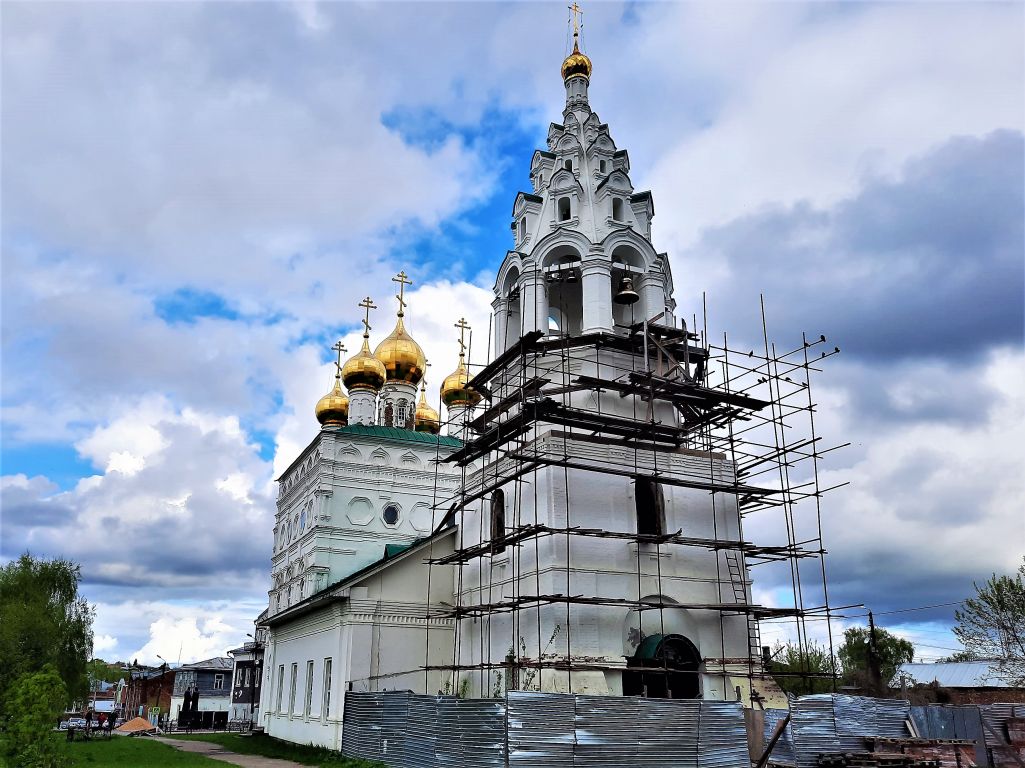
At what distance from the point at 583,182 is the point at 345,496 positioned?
18.3 m

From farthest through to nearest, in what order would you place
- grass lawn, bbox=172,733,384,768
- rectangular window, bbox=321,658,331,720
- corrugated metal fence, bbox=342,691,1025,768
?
rectangular window, bbox=321,658,331,720 < grass lawn, bbox=172,733,384,768 < corrugated metal fence, bbox=342,691,1025,768

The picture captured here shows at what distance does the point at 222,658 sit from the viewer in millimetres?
66750

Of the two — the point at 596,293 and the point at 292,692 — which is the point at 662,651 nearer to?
the point at 596,293

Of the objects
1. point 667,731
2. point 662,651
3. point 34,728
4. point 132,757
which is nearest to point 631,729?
point 667,731

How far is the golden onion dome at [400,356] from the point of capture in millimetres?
39219

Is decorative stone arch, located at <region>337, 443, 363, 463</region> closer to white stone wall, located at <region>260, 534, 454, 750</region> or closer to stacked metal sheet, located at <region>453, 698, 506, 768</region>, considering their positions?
white stone wall, located at <region>260, 534, 454, 750</region>

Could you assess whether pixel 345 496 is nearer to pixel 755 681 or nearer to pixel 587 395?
Answer: pixel 587 395

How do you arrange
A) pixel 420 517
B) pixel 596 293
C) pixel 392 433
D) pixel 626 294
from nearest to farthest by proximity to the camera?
pixel 626 294, pixel 596 293, pixel 420 517, pixel 392 433

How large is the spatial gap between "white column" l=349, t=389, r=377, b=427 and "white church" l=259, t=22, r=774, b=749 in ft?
43.3

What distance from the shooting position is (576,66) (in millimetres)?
22438

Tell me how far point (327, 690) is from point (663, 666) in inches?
401

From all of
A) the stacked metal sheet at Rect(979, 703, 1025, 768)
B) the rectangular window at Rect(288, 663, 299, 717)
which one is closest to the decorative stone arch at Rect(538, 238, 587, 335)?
the stacked metal sheet at Rect(979, 703, 1025, 768)

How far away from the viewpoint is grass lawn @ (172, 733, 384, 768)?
686 inches

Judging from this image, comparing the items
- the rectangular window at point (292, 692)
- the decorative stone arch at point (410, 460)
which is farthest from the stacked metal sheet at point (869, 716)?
the decorative stone arch at point (410, 460)
